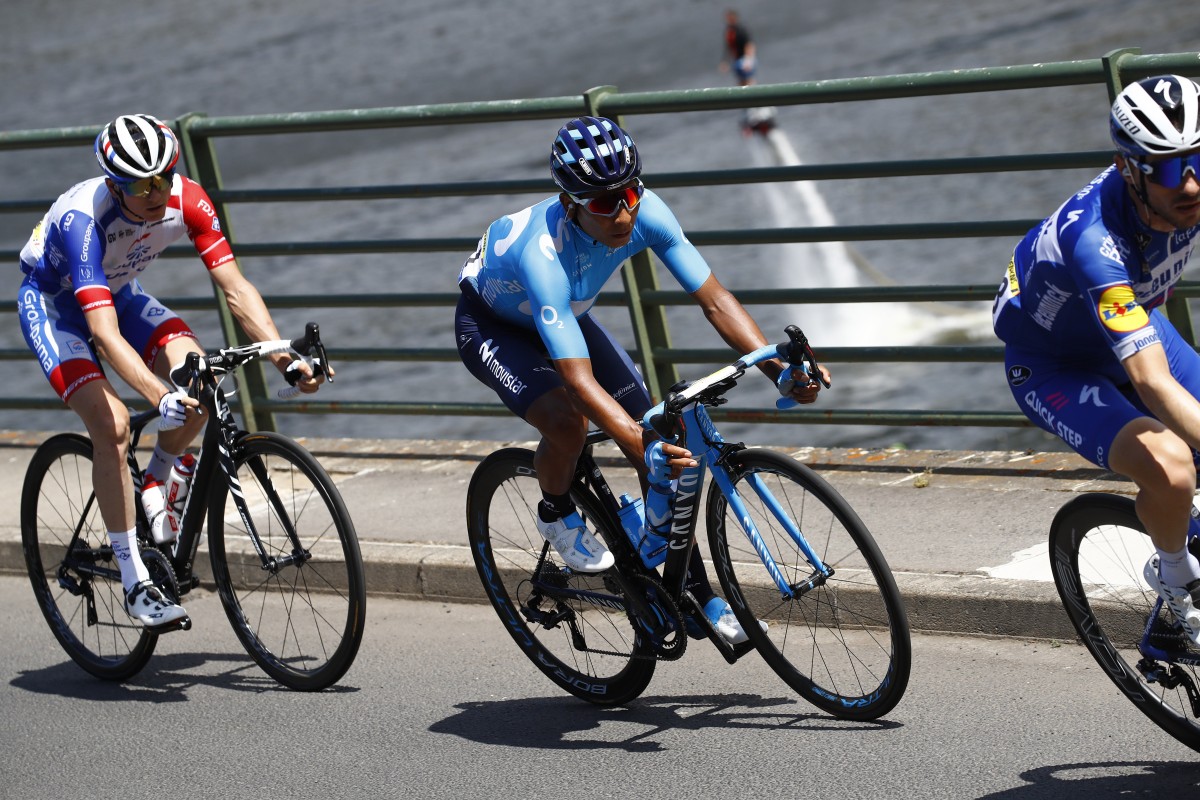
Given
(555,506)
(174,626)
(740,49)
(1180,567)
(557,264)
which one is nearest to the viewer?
(1180,567)

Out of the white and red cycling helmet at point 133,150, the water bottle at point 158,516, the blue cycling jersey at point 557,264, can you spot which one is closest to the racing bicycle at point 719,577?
the blue cycling jersey at point 557,264

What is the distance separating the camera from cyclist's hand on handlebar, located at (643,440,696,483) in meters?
5.05

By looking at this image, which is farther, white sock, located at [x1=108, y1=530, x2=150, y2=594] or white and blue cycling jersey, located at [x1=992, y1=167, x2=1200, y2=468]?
white sock, located at [x1=108, y1=530, x2=150, y2=594]

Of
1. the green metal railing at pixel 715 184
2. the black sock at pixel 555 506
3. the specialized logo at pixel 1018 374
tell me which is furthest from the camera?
the green metal railing at pixel 715 184

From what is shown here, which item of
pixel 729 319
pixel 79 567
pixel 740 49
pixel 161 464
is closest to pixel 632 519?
pixel 729 319

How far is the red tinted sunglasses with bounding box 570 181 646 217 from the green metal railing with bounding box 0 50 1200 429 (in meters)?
2.37

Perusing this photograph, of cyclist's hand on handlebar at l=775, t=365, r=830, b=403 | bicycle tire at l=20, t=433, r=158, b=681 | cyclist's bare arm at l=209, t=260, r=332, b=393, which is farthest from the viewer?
bicycle tire at l=20, t=433, r=158, b=681

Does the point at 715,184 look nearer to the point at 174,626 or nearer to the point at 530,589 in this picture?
the point at 530,589

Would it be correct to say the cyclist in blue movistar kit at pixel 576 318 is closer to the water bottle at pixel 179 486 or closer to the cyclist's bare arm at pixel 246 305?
the cyclist's bare arm at pixel 246 305

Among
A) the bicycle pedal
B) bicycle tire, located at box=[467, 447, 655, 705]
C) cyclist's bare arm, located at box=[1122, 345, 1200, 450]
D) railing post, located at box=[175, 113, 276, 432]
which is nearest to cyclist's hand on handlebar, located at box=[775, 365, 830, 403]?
bicycle tire, located at box=[467, 447, 655, 705]

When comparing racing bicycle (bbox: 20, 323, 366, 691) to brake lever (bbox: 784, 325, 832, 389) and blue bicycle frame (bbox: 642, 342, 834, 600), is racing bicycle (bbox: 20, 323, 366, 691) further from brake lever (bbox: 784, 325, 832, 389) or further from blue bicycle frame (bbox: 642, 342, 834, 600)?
brake lever (bbox: 784, 325, 832, 389)

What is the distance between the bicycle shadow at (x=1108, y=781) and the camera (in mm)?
A: 4755

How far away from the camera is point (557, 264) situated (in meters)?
5.41

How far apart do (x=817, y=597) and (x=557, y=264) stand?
1.39 m
